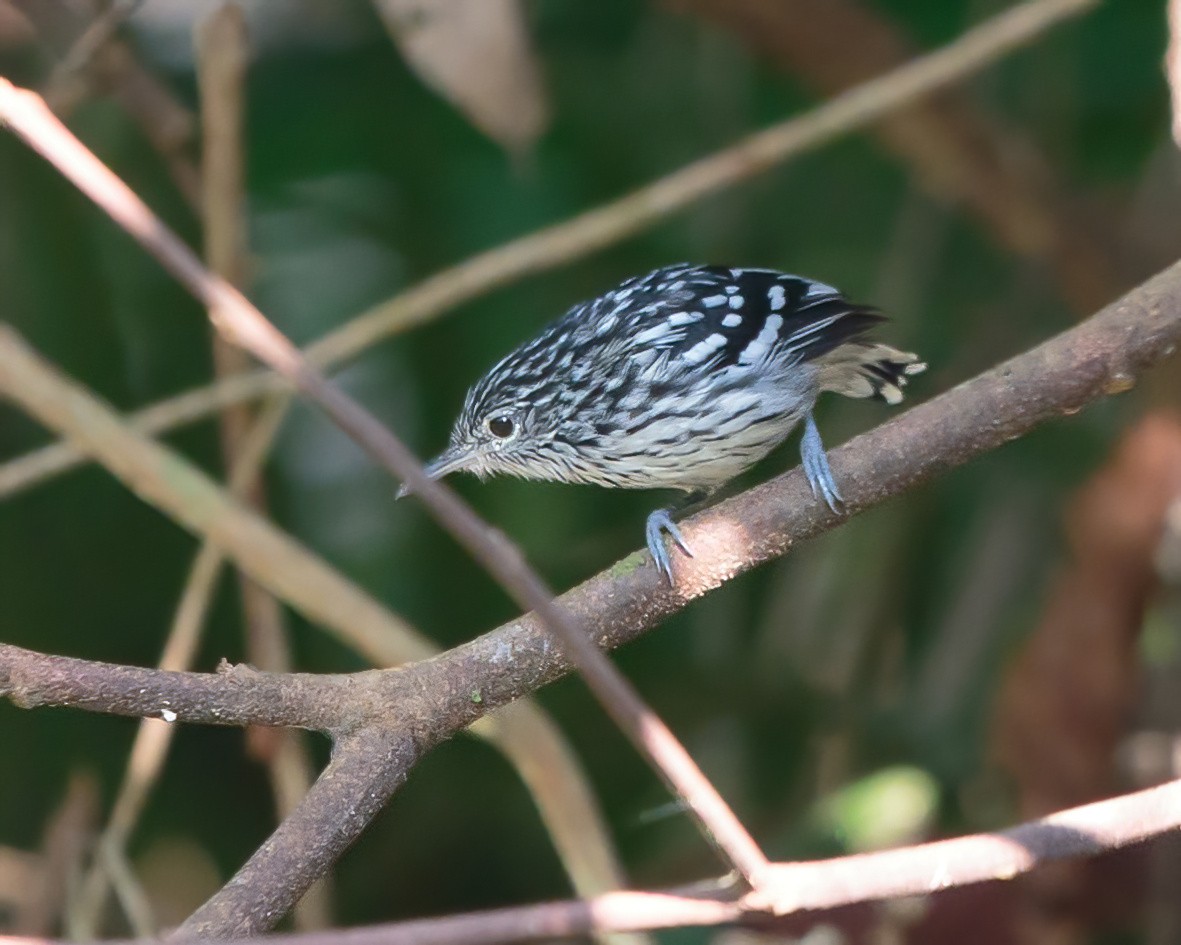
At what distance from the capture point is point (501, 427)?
9.79 feet

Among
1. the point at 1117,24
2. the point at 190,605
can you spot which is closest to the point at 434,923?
the point at 190,605

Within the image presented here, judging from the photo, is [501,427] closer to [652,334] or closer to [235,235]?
[652,334]

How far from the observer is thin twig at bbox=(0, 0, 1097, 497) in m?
3.08

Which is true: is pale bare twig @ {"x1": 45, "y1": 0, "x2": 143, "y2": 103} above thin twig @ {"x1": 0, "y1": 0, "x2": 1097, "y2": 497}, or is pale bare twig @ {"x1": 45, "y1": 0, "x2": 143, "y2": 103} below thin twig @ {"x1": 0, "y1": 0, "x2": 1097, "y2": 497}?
above

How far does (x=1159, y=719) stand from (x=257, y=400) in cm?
262

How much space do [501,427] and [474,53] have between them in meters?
0.81

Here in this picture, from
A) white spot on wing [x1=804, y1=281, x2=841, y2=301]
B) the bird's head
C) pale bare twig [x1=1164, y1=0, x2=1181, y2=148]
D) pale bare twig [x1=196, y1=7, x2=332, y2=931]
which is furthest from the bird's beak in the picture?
pale bare twig [x1=1164, y1=0, x2=1181, y2=148]

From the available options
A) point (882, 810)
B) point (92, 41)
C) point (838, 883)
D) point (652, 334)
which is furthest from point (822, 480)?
point (92, 41)

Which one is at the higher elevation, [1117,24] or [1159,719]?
[1117,24]

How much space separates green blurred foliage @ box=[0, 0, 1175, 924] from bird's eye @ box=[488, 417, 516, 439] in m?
1.01

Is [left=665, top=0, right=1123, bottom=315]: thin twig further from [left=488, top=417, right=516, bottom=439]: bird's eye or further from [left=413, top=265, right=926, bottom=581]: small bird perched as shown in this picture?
[left=488, top=417, right=516, bottom=439]: bird's eye

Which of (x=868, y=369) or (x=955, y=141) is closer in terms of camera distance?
(x=868, y=369)

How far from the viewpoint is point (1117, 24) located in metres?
4.38

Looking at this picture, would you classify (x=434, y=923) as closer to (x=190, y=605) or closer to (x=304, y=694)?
(x=304, y=694)
